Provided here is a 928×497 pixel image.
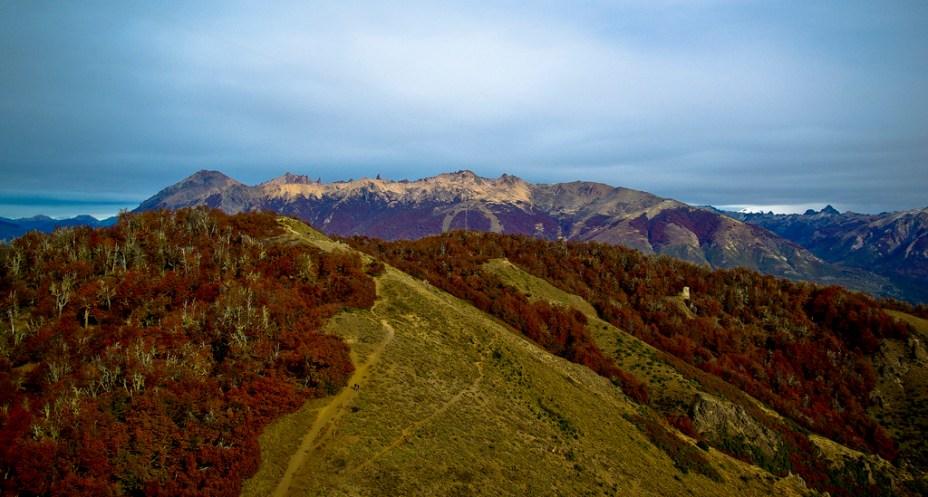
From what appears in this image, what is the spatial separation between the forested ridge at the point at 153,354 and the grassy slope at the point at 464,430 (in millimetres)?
4465

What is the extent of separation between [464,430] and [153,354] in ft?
116

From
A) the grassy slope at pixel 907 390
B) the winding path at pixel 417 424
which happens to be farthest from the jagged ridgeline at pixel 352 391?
the grassy slope at pixel 907 390

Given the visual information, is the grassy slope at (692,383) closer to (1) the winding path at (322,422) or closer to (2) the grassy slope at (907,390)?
(2) the grassy slope at (907,390)

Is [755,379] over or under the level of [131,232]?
under

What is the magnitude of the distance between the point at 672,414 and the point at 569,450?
139 ft

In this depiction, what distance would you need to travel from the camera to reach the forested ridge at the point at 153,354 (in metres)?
34.3

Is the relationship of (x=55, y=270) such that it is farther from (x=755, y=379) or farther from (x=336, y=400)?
(x=755, y=379)

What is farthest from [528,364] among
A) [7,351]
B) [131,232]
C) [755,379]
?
[755,379]

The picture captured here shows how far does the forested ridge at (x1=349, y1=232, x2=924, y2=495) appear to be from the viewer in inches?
3853

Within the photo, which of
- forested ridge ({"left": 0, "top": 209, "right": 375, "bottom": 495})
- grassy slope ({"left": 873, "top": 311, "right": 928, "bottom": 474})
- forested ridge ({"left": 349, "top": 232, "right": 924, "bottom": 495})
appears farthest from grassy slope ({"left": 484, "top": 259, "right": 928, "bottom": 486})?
forested ridge ({"left": 0, "top": 209, "right": 375, "bottom": 495})

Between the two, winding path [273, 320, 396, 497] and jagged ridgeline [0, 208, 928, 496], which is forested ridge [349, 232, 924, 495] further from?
winding path [273, 320, 396, 497]

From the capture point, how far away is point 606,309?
14462cm

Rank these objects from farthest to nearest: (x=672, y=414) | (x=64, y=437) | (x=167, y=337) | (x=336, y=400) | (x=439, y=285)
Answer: (x=439, y=285)
(x=672, y=414)
(x=167, y=337)
(x=336, y=400)
(x=64, y=437)

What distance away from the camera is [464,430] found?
158ft
